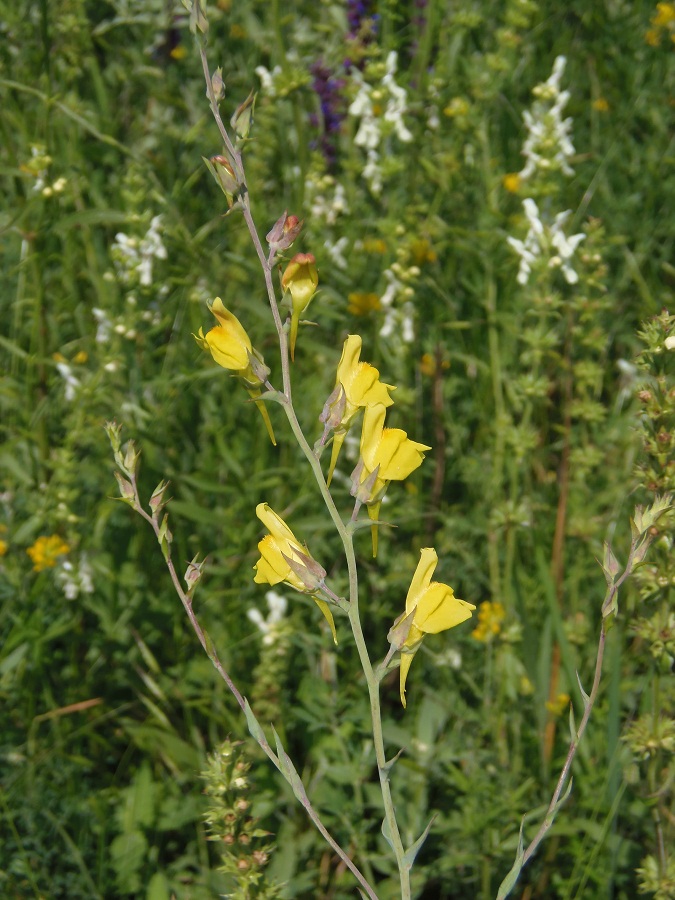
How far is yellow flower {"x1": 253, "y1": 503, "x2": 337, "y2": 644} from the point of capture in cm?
A: 137

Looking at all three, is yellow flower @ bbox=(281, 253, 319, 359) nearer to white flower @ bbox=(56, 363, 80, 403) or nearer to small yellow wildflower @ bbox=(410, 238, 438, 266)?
white flower @ bbox=(56, 363, 80, 403)

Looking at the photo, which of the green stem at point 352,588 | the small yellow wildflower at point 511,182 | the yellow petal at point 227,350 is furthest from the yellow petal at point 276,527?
the small yellow wildflower at point 511,182

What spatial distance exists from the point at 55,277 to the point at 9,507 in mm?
869

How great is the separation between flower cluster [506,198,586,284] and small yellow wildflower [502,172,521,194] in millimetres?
607

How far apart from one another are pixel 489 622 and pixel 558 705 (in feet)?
0.85

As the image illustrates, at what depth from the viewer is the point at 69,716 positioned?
8.91 ft

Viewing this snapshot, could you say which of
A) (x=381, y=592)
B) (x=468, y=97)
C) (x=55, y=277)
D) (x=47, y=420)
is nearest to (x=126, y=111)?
(x=55, y=277)

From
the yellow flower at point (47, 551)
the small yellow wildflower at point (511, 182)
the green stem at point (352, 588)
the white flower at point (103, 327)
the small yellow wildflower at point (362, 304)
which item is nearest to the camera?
the green stem at point (352, 588)

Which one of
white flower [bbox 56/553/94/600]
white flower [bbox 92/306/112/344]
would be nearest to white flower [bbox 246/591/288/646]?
white flower [bbox 56/553/94/600]

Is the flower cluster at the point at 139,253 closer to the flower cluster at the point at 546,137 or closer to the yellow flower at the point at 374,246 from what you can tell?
the yellow flower at the point at 374,246

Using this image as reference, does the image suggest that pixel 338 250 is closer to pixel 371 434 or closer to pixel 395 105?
pixel 395 105

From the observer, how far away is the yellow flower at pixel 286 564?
1.37m

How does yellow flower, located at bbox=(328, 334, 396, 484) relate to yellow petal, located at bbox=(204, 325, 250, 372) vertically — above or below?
below

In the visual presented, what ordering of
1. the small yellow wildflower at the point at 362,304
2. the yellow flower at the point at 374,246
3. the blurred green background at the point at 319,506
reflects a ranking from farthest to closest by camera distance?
the yellow flower at the point at 374,246 < the small yellow wildflower at the point at 362,304 < the blurred green background at the point at 319,506
